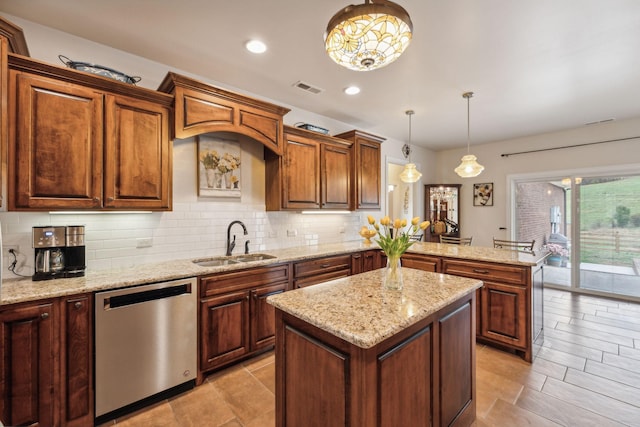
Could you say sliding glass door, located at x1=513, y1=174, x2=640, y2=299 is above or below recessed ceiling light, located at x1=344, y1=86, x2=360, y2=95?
below

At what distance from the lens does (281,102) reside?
3.73 metres

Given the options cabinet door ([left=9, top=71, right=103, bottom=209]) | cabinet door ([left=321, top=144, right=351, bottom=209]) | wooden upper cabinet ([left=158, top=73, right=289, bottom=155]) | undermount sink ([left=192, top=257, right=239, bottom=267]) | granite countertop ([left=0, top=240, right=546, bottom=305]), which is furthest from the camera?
cabinet door ([left=321, top=144, right=351, bottom=209])

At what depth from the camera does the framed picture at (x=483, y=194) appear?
584 cm

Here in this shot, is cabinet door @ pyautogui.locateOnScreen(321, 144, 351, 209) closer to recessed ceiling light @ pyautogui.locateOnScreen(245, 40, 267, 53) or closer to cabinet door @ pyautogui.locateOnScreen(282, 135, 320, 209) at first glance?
cabinet door @ pyautogui.locateOnScreen(282, 135, 320, 209)

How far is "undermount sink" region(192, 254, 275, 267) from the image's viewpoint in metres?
2.83

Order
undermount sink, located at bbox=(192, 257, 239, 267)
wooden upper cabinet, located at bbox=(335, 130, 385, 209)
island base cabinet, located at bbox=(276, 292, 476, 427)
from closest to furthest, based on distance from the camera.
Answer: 1. island base cabinet, located at bbox=(276, 292, 476, 427)
2. undermount sink, located at bbox=(192, 257, 239, 267)
3. wooden upper cabinet, located at bbox=(335, 130, 385, 209)

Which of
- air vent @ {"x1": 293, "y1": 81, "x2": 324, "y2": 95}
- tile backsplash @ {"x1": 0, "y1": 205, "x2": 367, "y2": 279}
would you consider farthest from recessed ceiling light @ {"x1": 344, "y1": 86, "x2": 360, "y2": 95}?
tile backsplash @ {"x1": 0, "y1": 205, "x2": 367, "y2": 279}

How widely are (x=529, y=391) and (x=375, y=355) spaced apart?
1.96 metres

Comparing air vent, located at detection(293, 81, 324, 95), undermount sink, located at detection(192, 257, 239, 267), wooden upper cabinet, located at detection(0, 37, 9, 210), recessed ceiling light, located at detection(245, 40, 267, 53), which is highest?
air vent, located at detection(293, 81, 324, 95)

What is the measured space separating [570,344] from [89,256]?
4.68m

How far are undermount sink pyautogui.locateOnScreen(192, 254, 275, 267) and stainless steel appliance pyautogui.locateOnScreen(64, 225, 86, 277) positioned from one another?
0.86m

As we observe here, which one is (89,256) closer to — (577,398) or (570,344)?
(577,398)

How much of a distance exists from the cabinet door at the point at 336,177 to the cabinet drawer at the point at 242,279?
1.24m

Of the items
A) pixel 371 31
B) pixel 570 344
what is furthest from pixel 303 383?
pixel 570 344
